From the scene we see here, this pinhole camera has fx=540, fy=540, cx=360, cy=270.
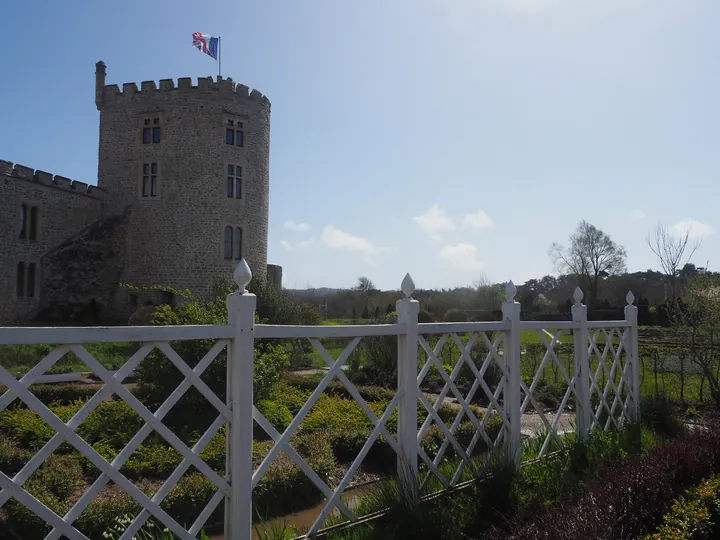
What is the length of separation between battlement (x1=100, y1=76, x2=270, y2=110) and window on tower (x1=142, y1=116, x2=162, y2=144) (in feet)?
3.64

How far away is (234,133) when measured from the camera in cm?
2317

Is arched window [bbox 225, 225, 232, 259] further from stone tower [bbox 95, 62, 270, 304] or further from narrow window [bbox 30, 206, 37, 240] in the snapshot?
narrow window [bbox 30, 206, 37, 240]

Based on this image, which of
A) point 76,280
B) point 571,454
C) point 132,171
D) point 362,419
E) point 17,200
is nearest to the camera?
point 571,454

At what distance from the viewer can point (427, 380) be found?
1257cm

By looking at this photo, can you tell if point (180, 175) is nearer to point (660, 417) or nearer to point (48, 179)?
point (48, 179)

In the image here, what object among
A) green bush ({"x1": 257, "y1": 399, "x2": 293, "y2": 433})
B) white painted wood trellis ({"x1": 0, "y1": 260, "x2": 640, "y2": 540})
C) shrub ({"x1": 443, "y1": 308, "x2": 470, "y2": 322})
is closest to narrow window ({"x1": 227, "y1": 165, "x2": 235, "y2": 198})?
shrub ({"x1": 443, "y1": 308, "x2": 470, "y2": 322})

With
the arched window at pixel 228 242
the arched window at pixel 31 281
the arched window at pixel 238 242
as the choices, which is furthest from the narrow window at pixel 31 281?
the arched window at pixel 238 242

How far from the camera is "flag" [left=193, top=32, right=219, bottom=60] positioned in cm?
2291

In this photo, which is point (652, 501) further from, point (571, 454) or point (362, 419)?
point (362, 419)

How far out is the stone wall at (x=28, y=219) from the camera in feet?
62.4

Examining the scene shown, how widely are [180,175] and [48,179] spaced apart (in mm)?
4798

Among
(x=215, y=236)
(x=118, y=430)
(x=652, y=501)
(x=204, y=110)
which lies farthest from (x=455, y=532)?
(x=204, y=110)

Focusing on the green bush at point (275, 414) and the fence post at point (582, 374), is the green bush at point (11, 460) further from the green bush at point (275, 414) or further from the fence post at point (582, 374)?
the fence post at point (582, 374)

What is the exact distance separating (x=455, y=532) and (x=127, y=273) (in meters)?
22.2
